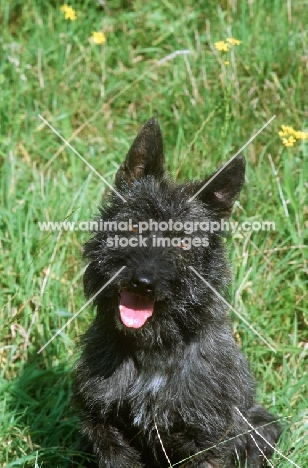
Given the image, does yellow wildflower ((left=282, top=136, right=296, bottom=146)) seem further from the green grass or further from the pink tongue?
the pink tongue

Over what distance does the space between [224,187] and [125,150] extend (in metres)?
2.68

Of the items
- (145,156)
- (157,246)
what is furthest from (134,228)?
(145,156)

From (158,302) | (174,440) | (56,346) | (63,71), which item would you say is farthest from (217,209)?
(63,71)

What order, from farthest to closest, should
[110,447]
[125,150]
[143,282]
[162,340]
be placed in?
[125,150]
[110,447]
[162,340]
[143,282]

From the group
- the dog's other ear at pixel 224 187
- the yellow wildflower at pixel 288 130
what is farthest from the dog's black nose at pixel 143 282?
the yellow wildflower at pixel 288 130

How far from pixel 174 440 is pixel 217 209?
1.29 m

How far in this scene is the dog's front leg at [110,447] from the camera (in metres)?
4.45

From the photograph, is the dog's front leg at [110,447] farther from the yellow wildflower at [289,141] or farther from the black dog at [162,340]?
the yellow wildflower at [289,141]

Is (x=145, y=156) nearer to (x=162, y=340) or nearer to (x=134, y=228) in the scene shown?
(x=134, y=228)

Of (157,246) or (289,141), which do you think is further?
(289,141)

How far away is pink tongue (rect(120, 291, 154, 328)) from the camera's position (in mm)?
4176

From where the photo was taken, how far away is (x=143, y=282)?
13.0 ft

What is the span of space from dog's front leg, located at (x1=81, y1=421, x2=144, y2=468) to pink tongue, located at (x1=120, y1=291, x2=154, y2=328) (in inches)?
29.6

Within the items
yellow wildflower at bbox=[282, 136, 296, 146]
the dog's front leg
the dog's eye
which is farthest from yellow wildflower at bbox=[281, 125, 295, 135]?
the dog's front leg
